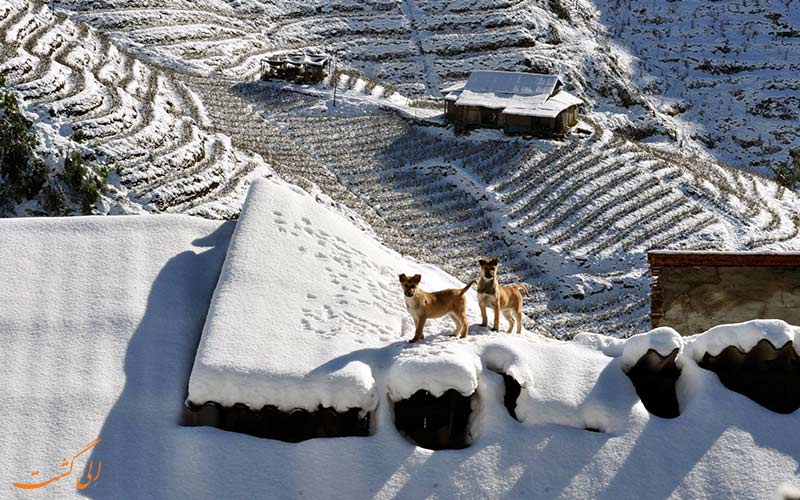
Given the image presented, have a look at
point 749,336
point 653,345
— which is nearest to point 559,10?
point 749,336

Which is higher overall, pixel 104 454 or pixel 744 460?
pixel 104 454

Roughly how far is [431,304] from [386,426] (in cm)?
210

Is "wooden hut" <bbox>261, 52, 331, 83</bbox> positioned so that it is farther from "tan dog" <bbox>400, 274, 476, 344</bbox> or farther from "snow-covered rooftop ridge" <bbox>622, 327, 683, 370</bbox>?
"snow-covered rooftop ridge" <bbox>622, 327, 683, 370</bbox>

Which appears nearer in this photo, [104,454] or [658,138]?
[104,454]

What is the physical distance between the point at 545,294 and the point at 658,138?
94.2ft

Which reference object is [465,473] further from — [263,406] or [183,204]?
[183,204]

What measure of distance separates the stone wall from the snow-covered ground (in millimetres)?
4550

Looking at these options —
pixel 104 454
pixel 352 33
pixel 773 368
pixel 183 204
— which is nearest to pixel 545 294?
pixel 183 204

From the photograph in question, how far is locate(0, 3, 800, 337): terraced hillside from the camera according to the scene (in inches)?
1266

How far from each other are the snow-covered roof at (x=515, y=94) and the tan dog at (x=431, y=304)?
33.8 meters

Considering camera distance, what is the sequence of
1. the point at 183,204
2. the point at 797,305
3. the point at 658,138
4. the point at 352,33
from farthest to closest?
1. the point at 352,33
2. the point at 658,138
3. the point at 183,204
4. the point at 797,305

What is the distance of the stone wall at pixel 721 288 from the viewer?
15.8m

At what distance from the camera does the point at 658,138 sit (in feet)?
184

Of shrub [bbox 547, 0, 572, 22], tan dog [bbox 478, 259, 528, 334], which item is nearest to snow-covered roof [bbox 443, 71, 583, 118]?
shrub [bbox 547, 0, 572, 22]
